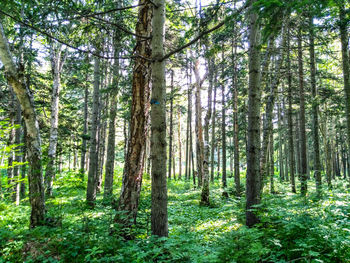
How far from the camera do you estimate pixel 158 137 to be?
3400 millimetres

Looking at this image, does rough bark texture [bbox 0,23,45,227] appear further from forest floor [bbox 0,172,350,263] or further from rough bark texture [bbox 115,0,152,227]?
rough bark texture [bbox 115,0,152,227]

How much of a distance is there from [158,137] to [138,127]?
169 cm

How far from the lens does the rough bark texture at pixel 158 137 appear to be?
334 centimetres

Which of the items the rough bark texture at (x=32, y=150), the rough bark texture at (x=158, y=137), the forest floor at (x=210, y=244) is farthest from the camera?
the rough bark texture at (x=32, y=150)

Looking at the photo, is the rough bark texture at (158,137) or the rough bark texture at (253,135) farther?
the rough bark texture at (253,135)

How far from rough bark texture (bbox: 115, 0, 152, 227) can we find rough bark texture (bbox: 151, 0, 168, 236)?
A: 4.47 feet

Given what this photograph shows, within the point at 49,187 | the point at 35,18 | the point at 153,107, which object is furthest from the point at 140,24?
the point at 49,187

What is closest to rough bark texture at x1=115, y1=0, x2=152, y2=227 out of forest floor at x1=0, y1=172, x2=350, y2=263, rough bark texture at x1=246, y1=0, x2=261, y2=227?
forest floor at x1=0, y1=172, x2=350, y2=263

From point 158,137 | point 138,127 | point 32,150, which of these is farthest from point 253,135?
point 32,150

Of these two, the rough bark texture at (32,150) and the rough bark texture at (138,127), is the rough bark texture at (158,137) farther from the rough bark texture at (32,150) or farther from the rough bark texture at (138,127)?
the rough bark texture at (32,150)

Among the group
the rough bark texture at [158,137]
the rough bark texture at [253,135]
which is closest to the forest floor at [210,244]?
the rough bark texture at [158,137]

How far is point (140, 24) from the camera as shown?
204 inches

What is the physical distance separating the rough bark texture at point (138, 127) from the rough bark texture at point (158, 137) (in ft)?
4.47

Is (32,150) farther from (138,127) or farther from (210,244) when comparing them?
(210,244)
